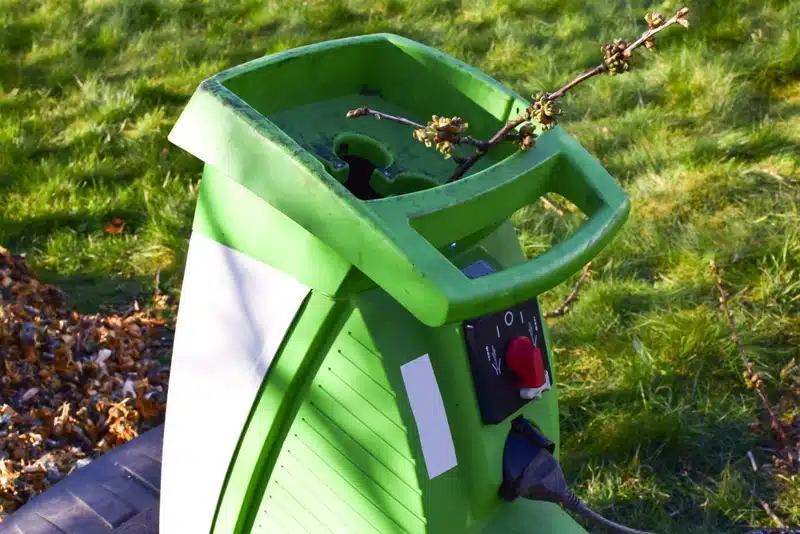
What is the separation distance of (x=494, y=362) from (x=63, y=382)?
164 centimetres

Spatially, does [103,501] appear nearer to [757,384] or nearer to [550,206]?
[757,384]

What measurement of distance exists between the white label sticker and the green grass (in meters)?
1.06

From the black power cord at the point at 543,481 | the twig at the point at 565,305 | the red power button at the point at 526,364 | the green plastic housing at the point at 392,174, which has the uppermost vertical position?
the green plastic housing at the point at 392,174

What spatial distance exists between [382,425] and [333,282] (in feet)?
0.70

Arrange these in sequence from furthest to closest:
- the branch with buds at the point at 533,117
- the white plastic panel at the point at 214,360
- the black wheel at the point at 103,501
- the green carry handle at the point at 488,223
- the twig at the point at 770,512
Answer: the twig at the point at 770,512 < the black wheel at the point at 103,501 < the white plastic panel at the point at 214,360 < the branch with buds at the point at 533,117 < the green carry handle at the point at 488,223

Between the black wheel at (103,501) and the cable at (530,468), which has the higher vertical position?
the cable at (530,468)

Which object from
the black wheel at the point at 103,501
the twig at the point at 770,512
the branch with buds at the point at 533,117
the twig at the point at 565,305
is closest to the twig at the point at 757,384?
the twig at the point at 770,512

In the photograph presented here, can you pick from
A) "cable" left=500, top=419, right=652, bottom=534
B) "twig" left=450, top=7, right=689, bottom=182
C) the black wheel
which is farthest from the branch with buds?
the black wheel

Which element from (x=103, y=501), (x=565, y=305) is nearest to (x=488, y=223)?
(x=103, y=501)

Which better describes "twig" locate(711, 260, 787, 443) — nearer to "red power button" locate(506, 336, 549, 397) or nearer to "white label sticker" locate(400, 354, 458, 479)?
"red power button" locate(506, 336, 549, 397)

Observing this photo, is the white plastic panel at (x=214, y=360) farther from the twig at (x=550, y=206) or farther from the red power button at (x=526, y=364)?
the twig at (x=550, y=206)

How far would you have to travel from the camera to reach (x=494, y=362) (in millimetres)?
1371

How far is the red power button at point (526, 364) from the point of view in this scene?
1.38 meters

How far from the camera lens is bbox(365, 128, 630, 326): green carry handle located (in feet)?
3.53
